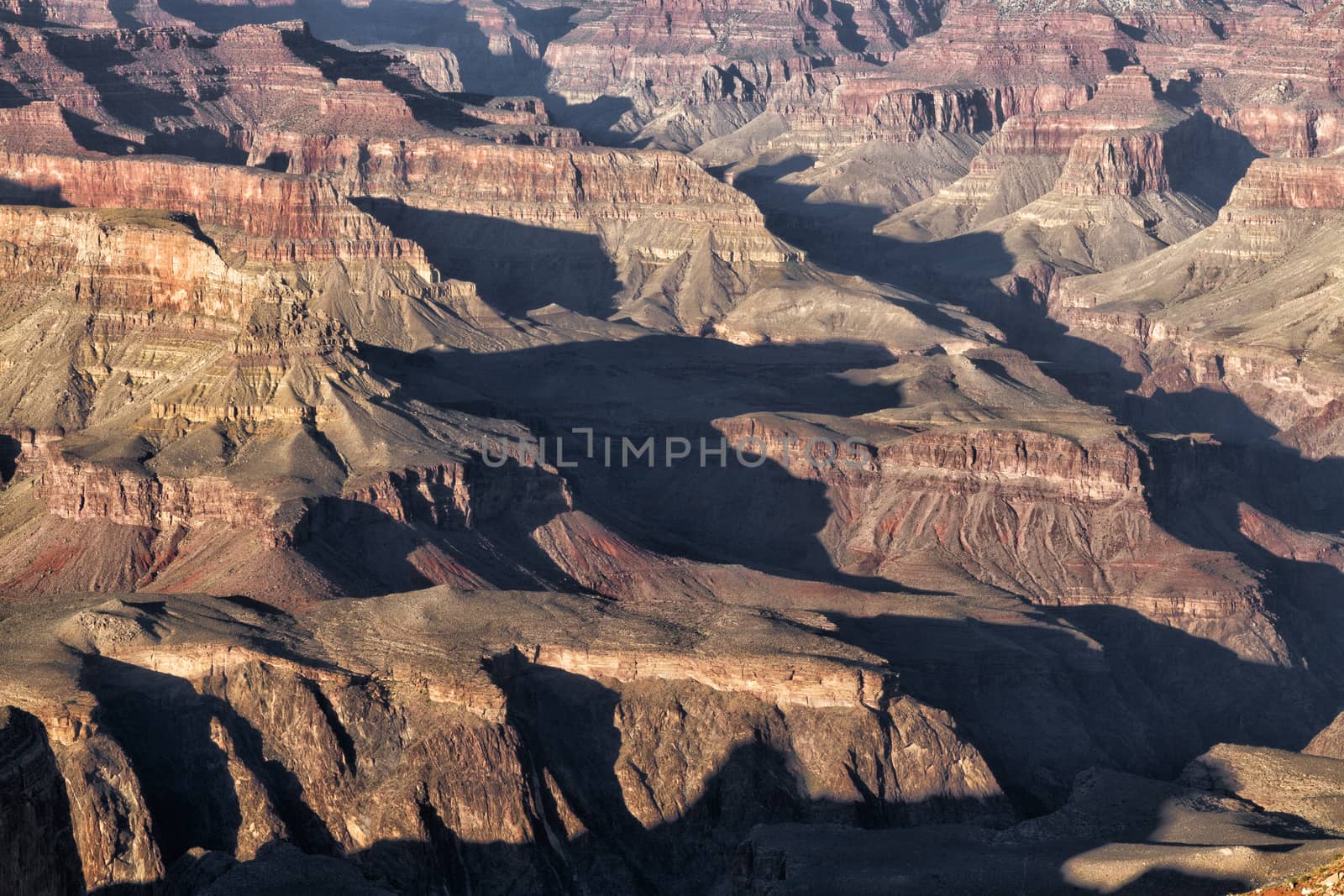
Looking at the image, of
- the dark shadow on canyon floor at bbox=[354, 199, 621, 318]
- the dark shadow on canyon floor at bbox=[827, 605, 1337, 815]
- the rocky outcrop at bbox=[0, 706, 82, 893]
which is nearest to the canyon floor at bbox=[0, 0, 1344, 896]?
the rocky outcrop at bbox=[0, 706, 82, 893]

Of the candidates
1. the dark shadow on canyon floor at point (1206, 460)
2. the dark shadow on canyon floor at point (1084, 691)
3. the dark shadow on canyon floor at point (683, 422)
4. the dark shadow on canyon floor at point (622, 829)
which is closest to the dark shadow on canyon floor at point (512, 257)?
the dark shadow on canyon floor at point (1206, 460)

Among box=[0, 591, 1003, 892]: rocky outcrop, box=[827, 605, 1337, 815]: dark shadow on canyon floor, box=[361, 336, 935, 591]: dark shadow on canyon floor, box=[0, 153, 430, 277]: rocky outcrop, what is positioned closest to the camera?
box=[0, 591, 1003, 892]: rocky outcrop

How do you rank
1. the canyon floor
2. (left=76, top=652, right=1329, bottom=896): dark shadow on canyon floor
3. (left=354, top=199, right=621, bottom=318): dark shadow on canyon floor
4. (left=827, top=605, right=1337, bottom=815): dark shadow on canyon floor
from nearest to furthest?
(left=76, top=652, right=1329, bottom=896): dark shadow on canyon floor < the canyon floor < (left=827, top=605, right=1337, bottom=815): dark shadow on canyon floor < (left=354, top=199, right=621, bottom=318): dark shadow on canyon floor

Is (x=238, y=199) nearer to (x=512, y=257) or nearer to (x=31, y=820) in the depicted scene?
(x=512, y=257)

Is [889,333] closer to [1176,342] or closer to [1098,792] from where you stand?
[1176,342]

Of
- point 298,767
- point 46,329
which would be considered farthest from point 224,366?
point 298,767

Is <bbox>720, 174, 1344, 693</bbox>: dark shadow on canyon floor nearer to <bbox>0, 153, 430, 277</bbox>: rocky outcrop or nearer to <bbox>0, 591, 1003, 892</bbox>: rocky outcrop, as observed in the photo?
<bbox>0, 591, 1003, 892</bbox>: rocky outcrop

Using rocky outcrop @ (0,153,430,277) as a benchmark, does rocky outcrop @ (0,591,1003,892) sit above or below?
below

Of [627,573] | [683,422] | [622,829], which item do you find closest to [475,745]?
[622,829]
